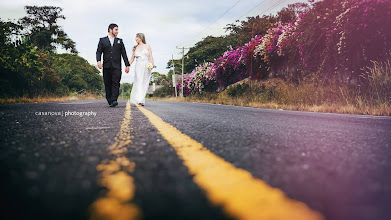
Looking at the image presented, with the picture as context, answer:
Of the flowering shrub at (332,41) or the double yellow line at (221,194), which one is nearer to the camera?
Answer: the double yellow line at (221,194)

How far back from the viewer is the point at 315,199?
3.31 ft

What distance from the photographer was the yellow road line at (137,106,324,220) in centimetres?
87

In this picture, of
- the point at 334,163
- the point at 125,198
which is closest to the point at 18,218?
the point at 125,198

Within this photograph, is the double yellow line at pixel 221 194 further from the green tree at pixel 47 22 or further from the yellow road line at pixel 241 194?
the green tree at pixel 47 22

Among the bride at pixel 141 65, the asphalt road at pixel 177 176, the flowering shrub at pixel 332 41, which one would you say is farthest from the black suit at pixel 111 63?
the flowering shrub at pixel 332 41

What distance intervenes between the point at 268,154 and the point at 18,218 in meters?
1.37

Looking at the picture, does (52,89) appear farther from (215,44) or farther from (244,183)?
(215,44)

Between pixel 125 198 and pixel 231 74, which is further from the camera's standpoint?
pixel 231 74

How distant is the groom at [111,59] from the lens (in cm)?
734

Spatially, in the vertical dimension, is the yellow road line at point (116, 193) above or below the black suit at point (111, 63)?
below

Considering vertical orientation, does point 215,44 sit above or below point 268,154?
above

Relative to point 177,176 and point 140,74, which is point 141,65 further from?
point 177,176

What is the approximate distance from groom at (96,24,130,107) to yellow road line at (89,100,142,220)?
6.17m

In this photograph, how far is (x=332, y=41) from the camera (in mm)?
9656
